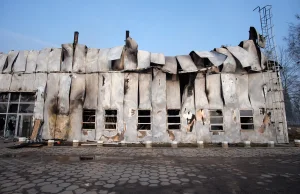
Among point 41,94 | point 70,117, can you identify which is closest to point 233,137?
point 70,117

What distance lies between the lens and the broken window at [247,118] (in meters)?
12.9

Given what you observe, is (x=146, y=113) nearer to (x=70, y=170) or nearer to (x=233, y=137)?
(x=233, y=137)

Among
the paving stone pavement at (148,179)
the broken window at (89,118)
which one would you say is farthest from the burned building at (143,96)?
the paving stone pavement at (148,179)

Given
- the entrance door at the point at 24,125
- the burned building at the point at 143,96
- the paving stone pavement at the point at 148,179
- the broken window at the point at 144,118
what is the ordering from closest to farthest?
the paving stone pavement at the point at 148,179, the burned building at the point at 143,96, the broken window at the point at 144,118, the entrance door at the point at 24,125

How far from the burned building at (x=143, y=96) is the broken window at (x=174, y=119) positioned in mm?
76

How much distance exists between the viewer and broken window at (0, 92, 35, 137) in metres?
13.6

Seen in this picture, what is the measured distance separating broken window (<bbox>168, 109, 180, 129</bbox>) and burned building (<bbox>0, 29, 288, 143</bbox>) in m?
0.08

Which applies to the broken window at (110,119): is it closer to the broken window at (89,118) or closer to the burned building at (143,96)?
the burned building at (143,96)

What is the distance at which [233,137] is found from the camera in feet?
41.3

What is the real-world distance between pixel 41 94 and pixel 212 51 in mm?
14161

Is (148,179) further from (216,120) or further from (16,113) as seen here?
(16,113)

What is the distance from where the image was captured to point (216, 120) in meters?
13.0

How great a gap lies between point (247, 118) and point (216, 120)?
251cm

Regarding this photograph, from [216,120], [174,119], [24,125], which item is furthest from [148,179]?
[24,125]
